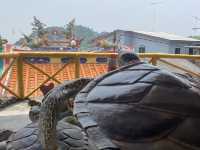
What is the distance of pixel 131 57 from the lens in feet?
4.77

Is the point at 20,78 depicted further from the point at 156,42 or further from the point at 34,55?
the point at 156,42

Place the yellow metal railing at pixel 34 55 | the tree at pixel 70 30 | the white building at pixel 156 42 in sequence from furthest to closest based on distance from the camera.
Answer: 1. the white building at pixel 156 42
2. the tree at pixel 70 30
3. the yellow metal railing at pixel 34 55

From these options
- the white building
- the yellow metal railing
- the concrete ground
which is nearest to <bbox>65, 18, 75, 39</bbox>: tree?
the white building

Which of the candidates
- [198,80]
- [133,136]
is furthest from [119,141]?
[198,80]

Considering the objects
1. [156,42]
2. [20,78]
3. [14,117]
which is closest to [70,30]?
[156,42]

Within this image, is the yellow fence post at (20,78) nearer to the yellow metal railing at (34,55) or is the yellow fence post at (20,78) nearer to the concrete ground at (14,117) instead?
the yellow metal railing at (34,55)

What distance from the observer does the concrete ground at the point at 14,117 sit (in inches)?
151

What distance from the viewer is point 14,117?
13.8 ft

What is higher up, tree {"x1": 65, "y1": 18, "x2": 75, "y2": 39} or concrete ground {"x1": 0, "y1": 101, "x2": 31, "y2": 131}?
tree {"x1": 65, "y1": 18, "x2": 75, "y2": 39}

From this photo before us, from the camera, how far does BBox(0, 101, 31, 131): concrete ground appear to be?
12.5 ft

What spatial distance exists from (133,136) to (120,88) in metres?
0.13

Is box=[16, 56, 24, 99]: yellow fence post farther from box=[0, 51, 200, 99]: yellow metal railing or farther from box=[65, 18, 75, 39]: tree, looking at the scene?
box=[65, 18, 75, 39]: tree

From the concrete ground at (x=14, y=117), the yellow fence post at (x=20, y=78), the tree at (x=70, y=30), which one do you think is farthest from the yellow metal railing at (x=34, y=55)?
the tree at (x=70, y=30)

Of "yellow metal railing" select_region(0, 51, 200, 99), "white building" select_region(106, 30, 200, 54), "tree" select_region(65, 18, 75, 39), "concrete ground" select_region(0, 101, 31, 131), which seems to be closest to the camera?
"concrete ground" select_region(0, 101, 31, 131)
